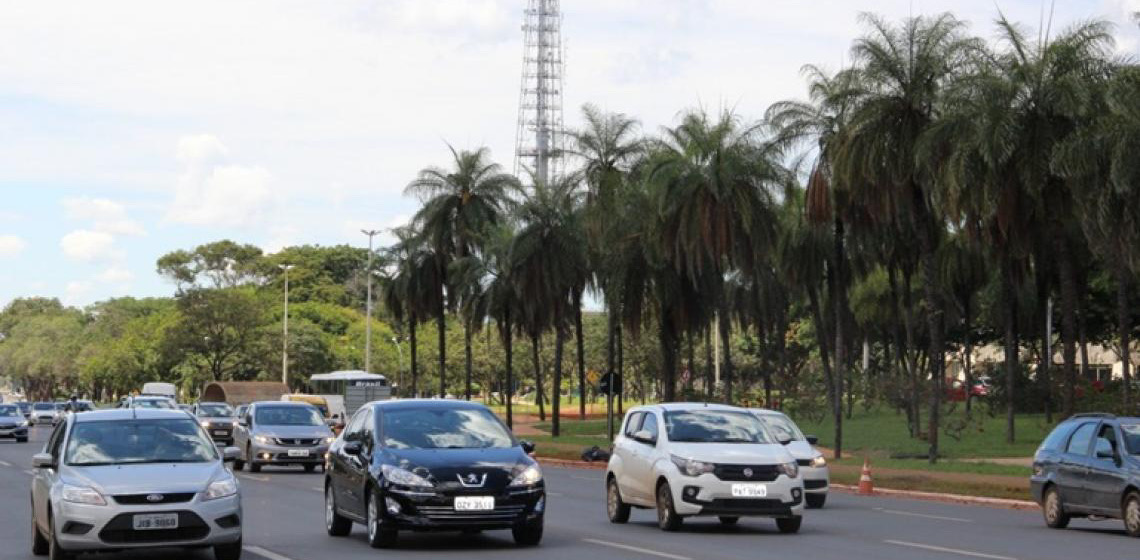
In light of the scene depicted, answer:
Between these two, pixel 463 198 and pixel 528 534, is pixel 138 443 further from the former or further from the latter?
pixel 463 198

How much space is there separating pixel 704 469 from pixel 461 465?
382 centimetres

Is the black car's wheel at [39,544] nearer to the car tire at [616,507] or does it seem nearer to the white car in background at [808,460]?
the car tire at [616,507]

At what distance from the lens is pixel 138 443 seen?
17.7 m

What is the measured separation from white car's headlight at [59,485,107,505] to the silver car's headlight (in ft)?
10.6

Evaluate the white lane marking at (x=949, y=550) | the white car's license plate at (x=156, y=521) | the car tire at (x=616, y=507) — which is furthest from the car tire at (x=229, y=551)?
the white lane marking at (x=949, y=550)

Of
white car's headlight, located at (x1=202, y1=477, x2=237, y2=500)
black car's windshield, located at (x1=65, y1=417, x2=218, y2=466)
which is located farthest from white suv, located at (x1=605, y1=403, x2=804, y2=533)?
white car's headlight, located at (x1=202, y1=477, x2=237, y2=500)

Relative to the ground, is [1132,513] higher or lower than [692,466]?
lower

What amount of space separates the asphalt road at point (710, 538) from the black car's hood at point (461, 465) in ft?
2.52

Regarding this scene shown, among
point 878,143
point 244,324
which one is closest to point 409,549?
point 878,143

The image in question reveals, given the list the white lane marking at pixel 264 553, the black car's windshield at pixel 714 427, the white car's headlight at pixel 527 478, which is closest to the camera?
the white lane marking at pixel 264 553

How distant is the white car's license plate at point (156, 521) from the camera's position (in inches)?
640

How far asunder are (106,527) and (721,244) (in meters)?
38.0

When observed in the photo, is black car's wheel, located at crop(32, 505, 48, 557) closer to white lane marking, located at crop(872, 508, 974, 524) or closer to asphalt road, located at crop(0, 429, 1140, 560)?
asphalt road, located at crop(0, 429, 1140, 560)

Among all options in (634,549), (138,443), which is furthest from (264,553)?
(634,549)
